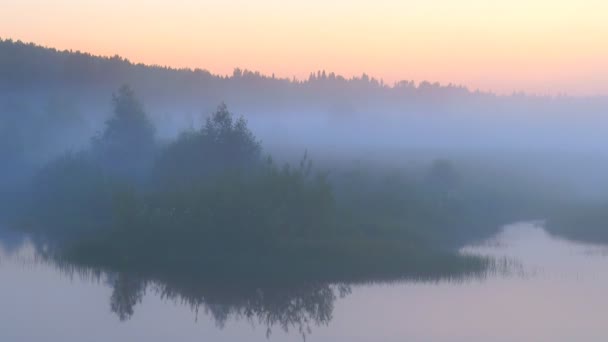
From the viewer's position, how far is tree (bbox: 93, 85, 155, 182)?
179 feet

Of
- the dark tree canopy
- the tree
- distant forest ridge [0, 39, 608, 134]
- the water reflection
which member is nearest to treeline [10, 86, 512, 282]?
the dark tree canopy

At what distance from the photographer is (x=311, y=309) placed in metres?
26.3

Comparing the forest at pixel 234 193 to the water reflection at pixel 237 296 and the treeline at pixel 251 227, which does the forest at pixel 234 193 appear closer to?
the treeline at pixel 251 227

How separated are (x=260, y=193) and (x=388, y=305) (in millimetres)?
8367

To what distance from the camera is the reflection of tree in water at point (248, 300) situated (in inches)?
989

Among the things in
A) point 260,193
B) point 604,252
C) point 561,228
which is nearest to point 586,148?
point 561,228

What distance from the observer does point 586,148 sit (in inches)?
4141

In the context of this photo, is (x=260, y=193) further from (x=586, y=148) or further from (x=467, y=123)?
(x=467, y=123)

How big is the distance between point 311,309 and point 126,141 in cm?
3169

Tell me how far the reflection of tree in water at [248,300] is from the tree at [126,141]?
25337 millimetres

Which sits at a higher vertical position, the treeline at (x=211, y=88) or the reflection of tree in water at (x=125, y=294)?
the treeline at (x=211, y=88)

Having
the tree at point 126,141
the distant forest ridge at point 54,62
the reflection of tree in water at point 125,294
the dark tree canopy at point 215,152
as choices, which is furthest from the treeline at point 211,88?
the reflection of tree in water at point 125,294

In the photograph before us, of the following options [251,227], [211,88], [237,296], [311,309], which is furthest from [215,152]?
[211,88]

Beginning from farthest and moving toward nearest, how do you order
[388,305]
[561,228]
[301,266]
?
[561,228] → [301,266] → [388,305]
